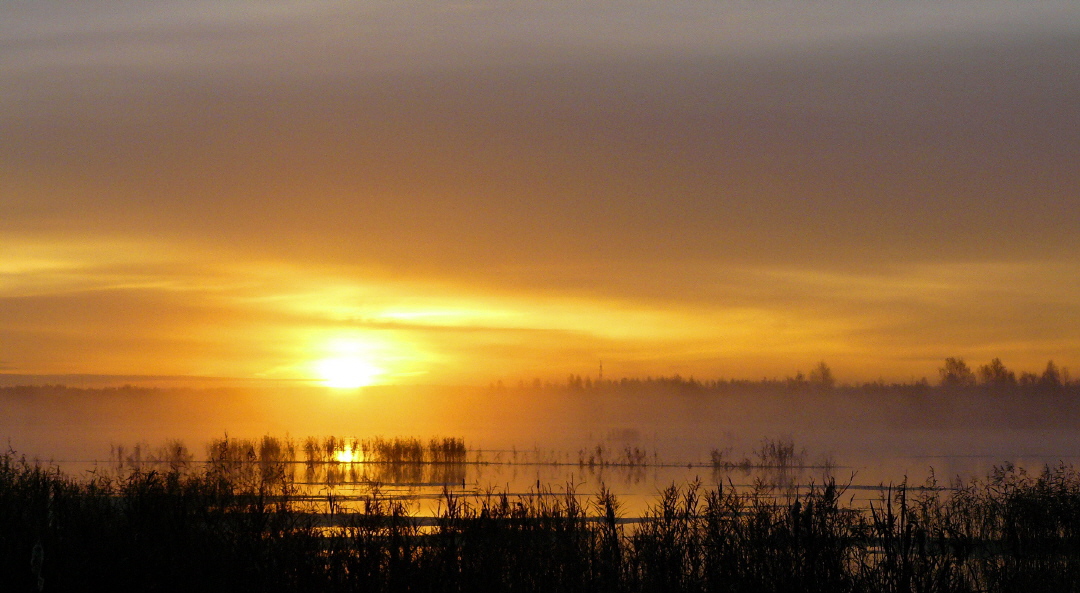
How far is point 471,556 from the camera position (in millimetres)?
11656

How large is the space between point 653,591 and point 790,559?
1.81m

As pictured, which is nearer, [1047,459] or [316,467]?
[316,467]

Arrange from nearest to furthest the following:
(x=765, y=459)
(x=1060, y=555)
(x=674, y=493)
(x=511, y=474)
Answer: (x=674, y=493), (x=1060, y=555), (x=511, y=474), (x=765, y=459)

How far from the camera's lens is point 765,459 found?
48.9m

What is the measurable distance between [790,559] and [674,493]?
2448mm

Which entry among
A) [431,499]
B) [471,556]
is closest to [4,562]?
[471,556]

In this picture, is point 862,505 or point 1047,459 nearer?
point 862,505

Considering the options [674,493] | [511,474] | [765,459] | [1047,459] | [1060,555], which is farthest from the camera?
[1047,459]

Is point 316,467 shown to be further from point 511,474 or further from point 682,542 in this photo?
point 682,542

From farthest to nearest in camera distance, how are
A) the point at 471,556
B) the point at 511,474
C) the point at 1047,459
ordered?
the point at 1047,459, the point at 511,474, the point at 471,556

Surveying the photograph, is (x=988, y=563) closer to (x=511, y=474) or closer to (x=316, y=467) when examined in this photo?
(x=511, y=474)

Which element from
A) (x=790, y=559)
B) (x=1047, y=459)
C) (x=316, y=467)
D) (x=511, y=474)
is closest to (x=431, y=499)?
(x=511, y=474)

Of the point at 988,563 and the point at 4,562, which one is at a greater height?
the point at 4,562

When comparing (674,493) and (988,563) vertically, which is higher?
(674,493)
